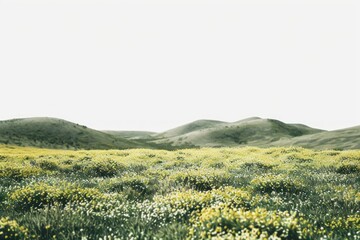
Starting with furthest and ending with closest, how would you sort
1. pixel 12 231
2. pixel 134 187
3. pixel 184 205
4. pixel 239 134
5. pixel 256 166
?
pixel 239 134, pixel 256 166, pixel 134 187, pixel 184 205, pixel 12 231

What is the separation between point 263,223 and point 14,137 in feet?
364

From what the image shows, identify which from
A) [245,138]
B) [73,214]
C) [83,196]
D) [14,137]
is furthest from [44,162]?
[245,138]

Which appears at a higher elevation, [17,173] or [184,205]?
[17,173]

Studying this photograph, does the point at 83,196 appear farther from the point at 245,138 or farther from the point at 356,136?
the point at 245,138

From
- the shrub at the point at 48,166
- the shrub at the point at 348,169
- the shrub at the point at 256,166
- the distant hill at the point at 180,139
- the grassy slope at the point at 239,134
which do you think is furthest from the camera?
the grassy slope at the point at 239,134

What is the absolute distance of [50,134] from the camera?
117312 mm

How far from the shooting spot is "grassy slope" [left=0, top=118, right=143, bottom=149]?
10248cm

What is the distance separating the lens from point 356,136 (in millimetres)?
93062

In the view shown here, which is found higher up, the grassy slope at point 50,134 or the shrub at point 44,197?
the grassy slope at point 50,134

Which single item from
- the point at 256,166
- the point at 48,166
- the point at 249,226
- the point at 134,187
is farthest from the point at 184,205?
the point at 48,166

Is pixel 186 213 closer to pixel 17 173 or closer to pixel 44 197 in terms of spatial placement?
pixel 44 197

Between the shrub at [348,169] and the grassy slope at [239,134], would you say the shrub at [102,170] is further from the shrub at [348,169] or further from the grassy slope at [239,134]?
the grassy slope at [239,134]

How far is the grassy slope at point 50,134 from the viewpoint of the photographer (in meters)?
102

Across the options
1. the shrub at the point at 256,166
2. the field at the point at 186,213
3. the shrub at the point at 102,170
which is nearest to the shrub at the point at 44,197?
the field at the point at 186,213
